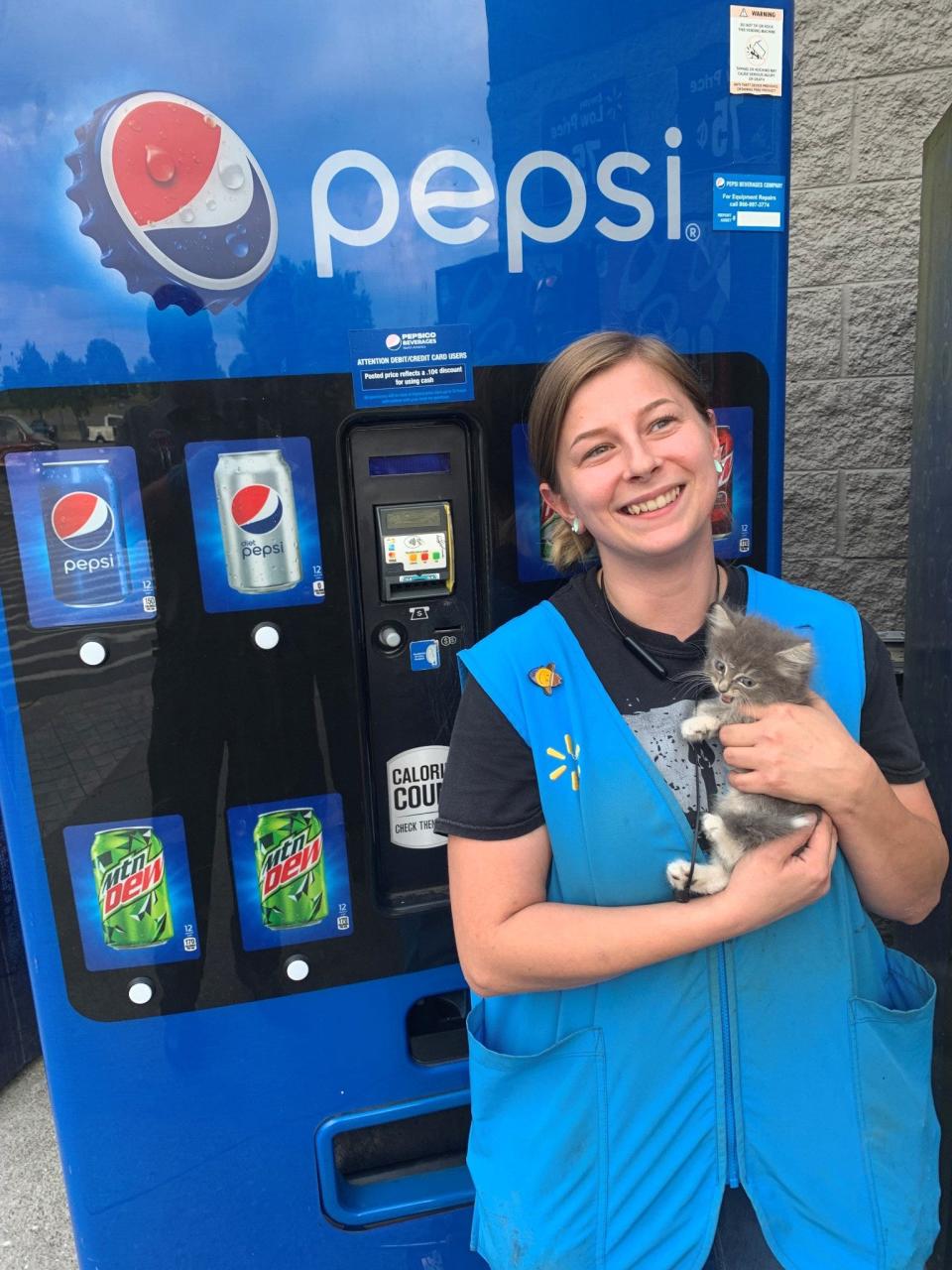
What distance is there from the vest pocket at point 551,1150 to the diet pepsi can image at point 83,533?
0.98 meters

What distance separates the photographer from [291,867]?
67.0 inches

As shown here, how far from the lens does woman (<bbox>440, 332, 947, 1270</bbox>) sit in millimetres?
1244

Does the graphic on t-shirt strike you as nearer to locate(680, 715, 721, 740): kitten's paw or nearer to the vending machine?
locate(680, 715, 721, 740): kitten's paw

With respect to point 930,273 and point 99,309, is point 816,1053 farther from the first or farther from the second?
point 930,273

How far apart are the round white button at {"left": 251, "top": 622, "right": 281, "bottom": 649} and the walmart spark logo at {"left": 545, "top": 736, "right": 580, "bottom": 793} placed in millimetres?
618

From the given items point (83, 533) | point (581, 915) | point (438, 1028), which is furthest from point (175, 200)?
point (438, 1028)

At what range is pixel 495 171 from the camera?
1560 millimetres

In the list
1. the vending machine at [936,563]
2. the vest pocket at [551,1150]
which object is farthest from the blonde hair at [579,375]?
the vending machine at [936,563]

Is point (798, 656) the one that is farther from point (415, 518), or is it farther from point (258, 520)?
point (258, 520)

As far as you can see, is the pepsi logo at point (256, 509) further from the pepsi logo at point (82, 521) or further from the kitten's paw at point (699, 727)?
the kitten's paw at point (699, 727)

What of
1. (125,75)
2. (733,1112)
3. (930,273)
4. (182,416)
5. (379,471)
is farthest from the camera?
(930,273)

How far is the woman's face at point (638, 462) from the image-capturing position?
129cm

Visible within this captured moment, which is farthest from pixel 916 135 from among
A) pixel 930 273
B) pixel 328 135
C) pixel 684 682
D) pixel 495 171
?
pixel 684 682

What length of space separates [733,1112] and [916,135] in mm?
3270
